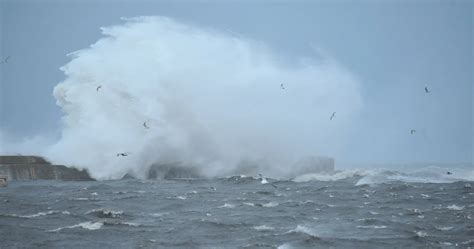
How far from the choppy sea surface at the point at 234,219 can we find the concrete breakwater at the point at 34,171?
68.3 feet

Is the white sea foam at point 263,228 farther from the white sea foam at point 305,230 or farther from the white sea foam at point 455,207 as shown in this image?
the white sea foam at point 455,207

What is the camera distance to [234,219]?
30.2m

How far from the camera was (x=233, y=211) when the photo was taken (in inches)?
1326

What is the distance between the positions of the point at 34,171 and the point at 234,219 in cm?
4401

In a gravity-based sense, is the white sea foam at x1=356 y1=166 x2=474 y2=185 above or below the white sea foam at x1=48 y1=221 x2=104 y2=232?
above

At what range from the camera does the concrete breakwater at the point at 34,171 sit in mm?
64125

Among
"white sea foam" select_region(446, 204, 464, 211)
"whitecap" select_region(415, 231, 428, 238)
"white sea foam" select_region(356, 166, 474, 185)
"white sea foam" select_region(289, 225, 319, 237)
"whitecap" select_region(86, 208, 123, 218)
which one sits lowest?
"whitecap" select_region(415, 231, 428, 238)

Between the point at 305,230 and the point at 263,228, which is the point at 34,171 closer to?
the point at 263,228

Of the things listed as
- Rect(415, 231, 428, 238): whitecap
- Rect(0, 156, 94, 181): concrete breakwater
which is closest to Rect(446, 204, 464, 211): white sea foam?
Rect(415, 231, 428, 238): whitecap

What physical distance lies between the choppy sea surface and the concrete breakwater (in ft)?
68.3

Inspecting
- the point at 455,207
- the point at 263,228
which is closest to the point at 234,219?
the point at 263,228

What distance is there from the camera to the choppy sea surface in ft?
78.6

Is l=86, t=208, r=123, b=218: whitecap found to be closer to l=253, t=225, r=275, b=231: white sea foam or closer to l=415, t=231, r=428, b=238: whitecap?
l=253, t=225, r=275, b=231: white sea foam

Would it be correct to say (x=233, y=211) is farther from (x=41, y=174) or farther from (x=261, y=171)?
(x=261, y=171)
